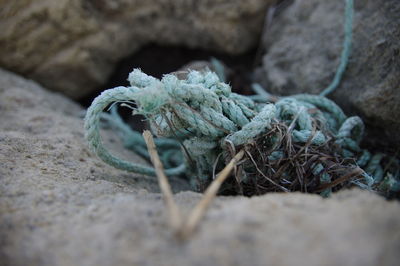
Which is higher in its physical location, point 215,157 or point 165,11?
point 165,11

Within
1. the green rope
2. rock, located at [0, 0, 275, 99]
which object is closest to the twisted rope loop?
the green rope

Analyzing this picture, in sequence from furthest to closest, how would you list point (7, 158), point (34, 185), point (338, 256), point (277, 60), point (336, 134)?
point (277, 60), point (336, 134), point (7, 158), point (34, 185), point (338, 256)

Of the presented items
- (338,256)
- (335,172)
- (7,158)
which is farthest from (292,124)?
(7,158)

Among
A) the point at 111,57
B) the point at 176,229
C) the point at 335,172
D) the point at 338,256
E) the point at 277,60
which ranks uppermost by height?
the point at 111,57

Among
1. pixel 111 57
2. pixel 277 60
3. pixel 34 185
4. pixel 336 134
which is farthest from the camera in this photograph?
pixel 111 57

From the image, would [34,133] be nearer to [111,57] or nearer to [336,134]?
[111,57]

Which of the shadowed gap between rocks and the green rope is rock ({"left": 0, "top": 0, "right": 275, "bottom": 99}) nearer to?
the shadowed gap between rocks

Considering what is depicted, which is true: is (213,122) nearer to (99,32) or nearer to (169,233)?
(169,233)
